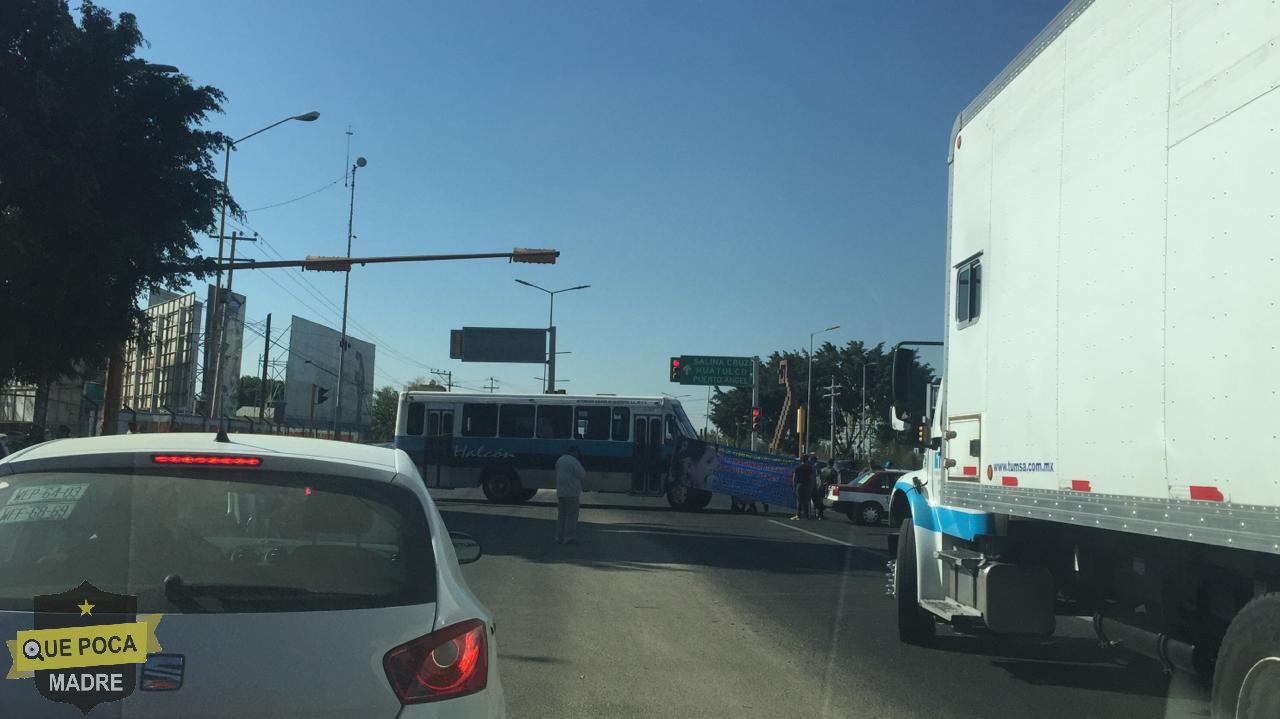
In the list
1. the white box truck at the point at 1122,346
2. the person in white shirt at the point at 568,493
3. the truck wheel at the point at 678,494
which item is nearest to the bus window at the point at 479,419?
the truck wheel at the point at 678,494

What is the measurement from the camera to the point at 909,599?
29.2 feet

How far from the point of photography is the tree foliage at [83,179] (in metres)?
17.5

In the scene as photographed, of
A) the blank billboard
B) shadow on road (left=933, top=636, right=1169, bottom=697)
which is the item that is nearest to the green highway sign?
the blank billboard

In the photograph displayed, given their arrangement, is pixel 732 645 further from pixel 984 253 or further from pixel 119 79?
pixel 119 79

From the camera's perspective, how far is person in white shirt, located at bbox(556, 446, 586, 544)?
57.5ft

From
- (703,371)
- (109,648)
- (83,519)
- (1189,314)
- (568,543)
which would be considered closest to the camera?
(109,648)

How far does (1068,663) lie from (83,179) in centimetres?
1672

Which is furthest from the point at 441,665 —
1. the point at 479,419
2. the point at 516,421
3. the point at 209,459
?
the point at 479,419

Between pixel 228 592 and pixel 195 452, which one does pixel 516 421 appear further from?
pixel 228 592

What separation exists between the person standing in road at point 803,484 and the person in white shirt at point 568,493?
1202cm

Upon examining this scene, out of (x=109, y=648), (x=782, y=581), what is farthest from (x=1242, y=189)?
(x=782, y=581)

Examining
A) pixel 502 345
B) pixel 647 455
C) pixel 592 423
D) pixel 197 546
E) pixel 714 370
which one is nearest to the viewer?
pixel 197 546

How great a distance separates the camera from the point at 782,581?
13680 mm

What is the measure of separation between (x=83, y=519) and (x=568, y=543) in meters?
14.9
